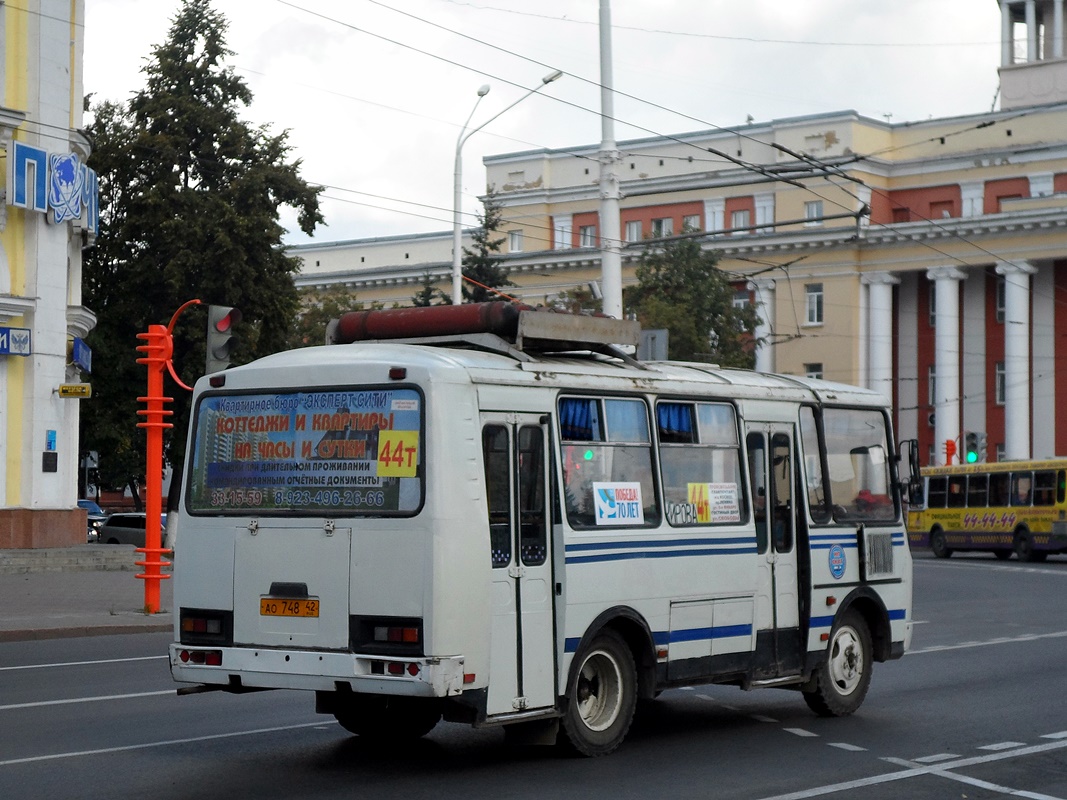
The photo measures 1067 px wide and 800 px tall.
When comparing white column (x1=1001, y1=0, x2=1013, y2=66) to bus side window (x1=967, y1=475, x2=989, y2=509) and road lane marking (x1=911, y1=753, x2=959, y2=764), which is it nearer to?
bus side window (x1=967, y1=475, x2=989, y2=509)

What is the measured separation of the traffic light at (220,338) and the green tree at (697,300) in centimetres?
3533

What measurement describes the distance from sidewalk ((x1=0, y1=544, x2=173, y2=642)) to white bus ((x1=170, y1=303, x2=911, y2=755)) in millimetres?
9850

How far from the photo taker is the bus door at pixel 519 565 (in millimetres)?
9281

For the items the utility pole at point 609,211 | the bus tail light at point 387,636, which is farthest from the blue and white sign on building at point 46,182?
the bus tail light at point 387,636

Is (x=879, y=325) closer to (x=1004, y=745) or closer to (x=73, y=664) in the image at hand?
(x=73, y=664)

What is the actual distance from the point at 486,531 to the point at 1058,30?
230ft

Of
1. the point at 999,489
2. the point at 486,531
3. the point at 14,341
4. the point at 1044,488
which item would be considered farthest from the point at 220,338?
the point at 999,489

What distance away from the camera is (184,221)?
141 ft

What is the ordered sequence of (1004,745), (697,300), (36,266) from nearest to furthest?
(1004,745) < (36,266) < (697,300)

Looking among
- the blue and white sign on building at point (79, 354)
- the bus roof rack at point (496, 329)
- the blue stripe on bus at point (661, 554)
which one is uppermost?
the blue and white sign on building at point (79, 354)

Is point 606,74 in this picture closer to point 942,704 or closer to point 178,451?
point 942,704

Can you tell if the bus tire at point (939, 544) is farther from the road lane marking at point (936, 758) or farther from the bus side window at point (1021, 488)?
the road lane marking at point (936, 758)

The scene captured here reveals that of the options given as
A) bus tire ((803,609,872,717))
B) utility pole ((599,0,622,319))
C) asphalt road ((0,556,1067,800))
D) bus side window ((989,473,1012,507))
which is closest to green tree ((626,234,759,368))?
bus side window ((989,473,1012,507))

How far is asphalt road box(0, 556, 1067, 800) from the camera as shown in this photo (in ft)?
29.7
